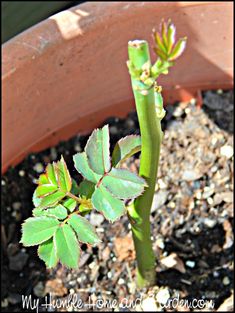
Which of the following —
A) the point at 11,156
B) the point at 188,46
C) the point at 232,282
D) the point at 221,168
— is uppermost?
the point at 188,46

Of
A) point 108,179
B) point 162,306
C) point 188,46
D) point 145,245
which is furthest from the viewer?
point 188,46

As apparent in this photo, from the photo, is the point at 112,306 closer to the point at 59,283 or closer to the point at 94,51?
the point at 59,283

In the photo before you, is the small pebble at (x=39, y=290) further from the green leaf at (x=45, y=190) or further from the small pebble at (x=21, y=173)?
the green leaf at (x=45, y=190)

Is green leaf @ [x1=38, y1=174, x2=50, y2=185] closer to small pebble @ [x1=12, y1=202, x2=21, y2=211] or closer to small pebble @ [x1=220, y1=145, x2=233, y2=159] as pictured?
small pebble @ [x1=12, y1=202, x2=21, y2=211]

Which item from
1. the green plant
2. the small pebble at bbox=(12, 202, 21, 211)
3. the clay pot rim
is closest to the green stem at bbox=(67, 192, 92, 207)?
the green plant

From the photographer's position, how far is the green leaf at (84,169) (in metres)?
0.87

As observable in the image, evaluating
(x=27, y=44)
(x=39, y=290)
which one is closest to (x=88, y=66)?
(x=27, y=44)

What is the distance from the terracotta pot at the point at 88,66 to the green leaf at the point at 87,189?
16.7 inches

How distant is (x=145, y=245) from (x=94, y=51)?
45 centimetres

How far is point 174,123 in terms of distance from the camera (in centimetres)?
151

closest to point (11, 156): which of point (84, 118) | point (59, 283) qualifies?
point (84, 118)

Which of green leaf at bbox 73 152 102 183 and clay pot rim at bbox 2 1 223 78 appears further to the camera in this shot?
clay pot rim at bbox 2 1 223 78

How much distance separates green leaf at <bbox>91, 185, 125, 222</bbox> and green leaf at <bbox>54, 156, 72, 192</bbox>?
0.05 m

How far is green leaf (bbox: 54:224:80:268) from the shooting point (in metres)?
0.85
